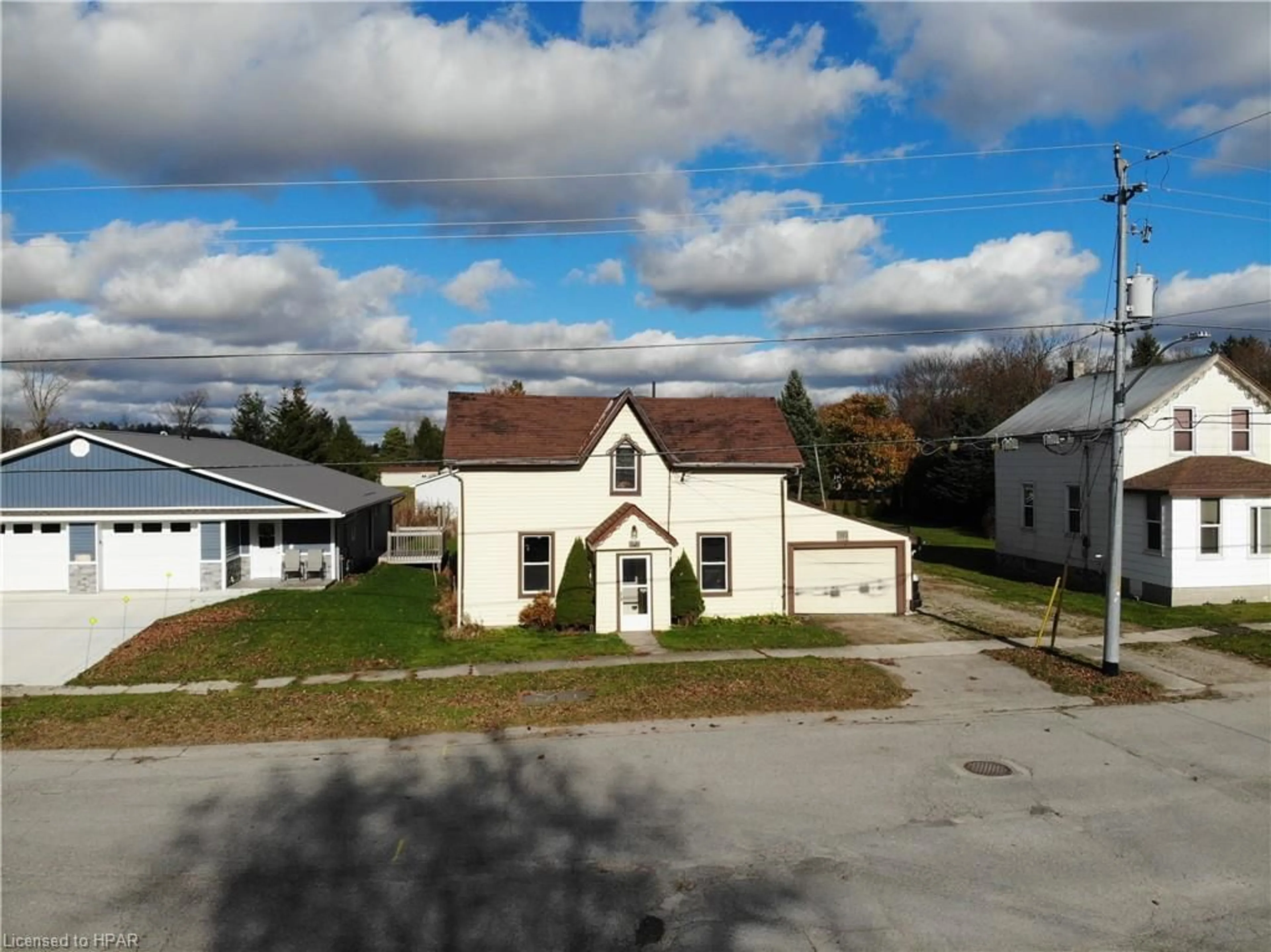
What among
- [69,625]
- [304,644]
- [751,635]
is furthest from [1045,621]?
[69,625]

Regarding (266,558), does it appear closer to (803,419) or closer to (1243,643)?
(1243,643)

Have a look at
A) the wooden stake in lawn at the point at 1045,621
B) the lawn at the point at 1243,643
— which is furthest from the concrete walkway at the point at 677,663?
the lawn at the point at 1243,643

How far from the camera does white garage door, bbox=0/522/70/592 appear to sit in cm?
2602

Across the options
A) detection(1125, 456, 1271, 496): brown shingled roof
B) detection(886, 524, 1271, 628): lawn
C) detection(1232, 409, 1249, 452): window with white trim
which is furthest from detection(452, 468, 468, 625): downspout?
detection(1232, 409, 1249, 452): window with white trim

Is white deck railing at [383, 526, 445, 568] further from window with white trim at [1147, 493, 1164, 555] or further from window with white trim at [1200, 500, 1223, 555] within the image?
window with white trim at [1200, 500, 1223, 555]

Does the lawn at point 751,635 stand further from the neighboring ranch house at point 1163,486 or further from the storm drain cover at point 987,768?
the neighboring ranch house at point 1163,486

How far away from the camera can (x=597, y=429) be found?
2211 centimetres

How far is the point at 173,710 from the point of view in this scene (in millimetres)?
14359

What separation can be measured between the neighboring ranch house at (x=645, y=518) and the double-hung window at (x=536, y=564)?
1.2 inches

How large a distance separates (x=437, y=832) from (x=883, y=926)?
4649 mm

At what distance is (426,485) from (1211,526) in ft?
134

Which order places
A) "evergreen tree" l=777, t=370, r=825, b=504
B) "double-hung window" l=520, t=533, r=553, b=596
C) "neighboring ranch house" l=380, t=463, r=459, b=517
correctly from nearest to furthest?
1. "double-hung window" l=520, t=533, r=553, b=596
2. "neighboring ranch house" l=380, t=463, r=459, b=517
3. "evergreen tree" l=777, t=370, r=825, b=504

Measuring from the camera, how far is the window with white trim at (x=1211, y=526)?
24812 mm

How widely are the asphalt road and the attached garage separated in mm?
10582
